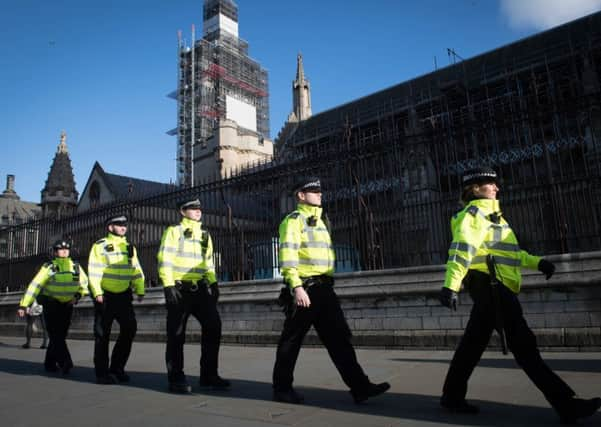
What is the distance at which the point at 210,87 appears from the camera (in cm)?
7069

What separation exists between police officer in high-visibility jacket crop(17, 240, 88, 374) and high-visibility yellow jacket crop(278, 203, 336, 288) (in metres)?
4.26

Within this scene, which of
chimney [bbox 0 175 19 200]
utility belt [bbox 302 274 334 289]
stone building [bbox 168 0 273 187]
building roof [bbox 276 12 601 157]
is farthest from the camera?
chimney [bbox 0 175 19 200]

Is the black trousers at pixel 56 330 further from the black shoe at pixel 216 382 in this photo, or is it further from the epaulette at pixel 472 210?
the epaulette at pixel 472 210

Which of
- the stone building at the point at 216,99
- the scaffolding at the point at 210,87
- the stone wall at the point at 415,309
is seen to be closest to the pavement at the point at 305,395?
the stone wall at the point at 415,309

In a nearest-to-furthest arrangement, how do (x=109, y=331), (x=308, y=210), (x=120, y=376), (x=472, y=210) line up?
1. (x=472, y=210)
2. (x=308, y=210)
3. (x=120, y=376)
4. (x=109, y=331)

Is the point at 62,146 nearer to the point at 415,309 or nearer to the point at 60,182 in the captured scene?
the point at 60,182

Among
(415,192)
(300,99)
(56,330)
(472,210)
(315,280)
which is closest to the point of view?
(472,210)

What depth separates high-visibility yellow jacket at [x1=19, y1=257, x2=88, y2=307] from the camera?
6977mm

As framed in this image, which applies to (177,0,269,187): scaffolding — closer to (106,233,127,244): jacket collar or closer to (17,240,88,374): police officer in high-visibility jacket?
(17,240,88,374): police officer in high-visibility jacket

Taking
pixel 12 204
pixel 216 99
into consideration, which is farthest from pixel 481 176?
pixel 12 204

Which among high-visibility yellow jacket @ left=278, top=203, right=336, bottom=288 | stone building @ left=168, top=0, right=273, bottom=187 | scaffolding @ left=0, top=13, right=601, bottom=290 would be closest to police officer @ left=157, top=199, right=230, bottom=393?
high-visibility yellow jacket @ left=278, top=203, right=336, bottom=288

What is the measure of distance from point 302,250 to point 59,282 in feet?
15.0

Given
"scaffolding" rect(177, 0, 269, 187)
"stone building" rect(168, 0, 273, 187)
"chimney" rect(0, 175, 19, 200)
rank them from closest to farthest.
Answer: "stone building" rect(168, 0, 273, 187) < "scaffolding" rect(177, 0, 269, 187) < "chimney" rect(0, 175, 19, 200)

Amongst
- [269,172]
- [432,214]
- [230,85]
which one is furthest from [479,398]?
[230,85]
